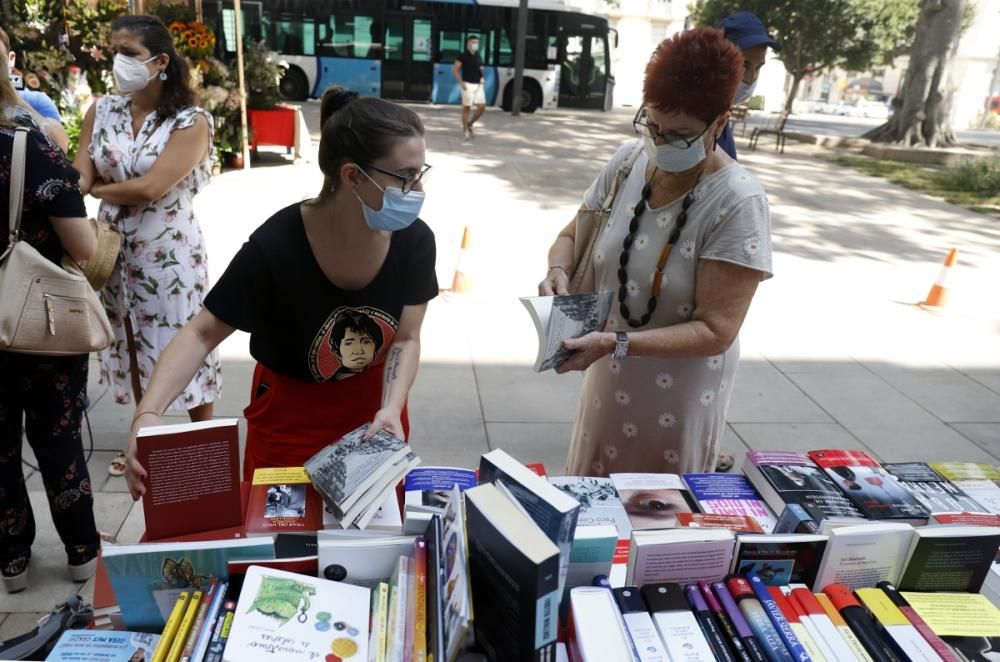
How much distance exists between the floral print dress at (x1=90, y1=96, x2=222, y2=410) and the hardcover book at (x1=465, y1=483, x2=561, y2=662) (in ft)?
8.53

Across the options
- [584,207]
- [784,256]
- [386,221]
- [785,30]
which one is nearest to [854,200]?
[784,256]

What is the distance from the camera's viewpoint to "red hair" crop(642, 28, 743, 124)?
76.2 inches

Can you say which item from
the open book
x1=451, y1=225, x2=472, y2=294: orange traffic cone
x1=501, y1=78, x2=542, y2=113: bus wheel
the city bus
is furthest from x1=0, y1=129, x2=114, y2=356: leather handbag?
x1=501, y1=78, x2=542, y2=113: bus wheel

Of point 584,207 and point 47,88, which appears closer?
point 584,207

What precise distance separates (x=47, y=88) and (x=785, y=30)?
23327 mm

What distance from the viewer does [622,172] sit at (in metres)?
2.41

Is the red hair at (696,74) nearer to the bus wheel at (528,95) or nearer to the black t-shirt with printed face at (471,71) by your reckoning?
the black t-shirt with printed face at (471,71)

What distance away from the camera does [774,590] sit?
1507mm

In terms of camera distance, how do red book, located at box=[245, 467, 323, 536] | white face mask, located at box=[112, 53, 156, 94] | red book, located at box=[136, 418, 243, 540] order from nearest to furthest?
1. red book, located at box=[136, 418, 243, 540]
2. red book, located at box=[245, 467, 323, 536]
3. white face mask, located at box=[112, 53, 156, 94]

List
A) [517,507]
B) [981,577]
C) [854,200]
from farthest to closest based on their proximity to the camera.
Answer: [854,200], [981,577], [517,507]

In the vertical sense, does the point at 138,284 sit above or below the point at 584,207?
below

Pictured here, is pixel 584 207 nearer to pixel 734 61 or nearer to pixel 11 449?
pixel 734 61

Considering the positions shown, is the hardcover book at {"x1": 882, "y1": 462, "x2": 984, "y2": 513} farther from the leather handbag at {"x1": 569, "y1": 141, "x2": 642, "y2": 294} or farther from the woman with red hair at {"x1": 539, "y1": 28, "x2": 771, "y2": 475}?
the leather handbag at {"x1": 569, "y1": 141, "x2": 642, "y2": 294}

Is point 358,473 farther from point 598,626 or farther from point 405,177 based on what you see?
point 405,177
